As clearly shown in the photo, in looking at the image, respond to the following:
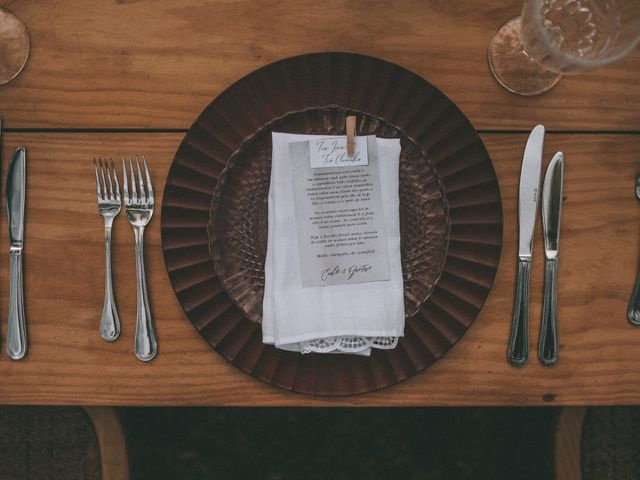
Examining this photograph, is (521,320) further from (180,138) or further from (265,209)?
(180,138)

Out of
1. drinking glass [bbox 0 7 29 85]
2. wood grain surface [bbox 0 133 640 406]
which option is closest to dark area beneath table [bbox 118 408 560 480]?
wood grain surface [bbox 0 133 640 406]

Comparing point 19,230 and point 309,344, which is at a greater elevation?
point 19,230

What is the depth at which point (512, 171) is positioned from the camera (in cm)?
66

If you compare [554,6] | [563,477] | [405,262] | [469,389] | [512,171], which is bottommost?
[563,477]

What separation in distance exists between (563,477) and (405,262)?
390mm

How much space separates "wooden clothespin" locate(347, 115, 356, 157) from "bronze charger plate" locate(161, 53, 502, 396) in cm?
2

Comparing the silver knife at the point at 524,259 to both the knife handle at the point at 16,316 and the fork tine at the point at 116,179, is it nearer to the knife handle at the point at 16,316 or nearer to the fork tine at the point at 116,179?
the fork tine at the point at 116,179

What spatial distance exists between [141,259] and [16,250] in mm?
163

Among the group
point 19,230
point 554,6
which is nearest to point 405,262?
point 554,6

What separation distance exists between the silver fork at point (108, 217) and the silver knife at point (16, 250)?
0.31 ft

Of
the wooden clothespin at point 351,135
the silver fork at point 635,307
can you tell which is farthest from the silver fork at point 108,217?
the silver fork at point 635,307

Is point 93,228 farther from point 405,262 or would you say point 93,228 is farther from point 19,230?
point 405,262

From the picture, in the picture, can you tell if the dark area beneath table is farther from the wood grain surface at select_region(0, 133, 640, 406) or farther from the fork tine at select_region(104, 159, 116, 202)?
the fork tine at select_region(104, 159, 116, 202)

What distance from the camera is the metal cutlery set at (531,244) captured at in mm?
636
